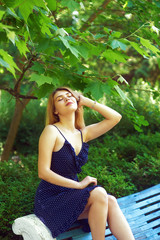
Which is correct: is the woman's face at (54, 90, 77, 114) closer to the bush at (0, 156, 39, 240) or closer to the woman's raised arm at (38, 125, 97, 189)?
the woman's raised arm at (38, 125, 97, 189)

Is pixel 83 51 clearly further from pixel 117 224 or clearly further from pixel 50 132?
pixel 117 224

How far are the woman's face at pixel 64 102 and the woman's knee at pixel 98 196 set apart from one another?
666 mm

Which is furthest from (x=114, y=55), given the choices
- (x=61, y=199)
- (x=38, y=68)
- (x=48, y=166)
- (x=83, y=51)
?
(x=61, y=199)

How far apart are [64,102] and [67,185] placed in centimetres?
66

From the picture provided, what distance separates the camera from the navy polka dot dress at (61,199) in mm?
2154

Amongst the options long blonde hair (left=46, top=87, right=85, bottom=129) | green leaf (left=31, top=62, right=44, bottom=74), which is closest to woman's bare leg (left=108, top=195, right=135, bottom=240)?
long blonde hair (left=46, top=87, right=85, bottom=129)

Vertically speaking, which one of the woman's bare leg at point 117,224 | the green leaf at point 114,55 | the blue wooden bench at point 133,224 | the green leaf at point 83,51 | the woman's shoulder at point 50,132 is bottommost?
the blue wooden bench at point 133,224

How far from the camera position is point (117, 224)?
215 cm

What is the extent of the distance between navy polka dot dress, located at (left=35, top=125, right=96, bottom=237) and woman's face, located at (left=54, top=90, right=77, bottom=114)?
273 mm

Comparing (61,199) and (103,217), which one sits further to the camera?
(61,199)

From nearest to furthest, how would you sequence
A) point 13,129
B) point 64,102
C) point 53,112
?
point 64,102 → point 53,112 → point 13,129

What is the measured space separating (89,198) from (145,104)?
13.9ft

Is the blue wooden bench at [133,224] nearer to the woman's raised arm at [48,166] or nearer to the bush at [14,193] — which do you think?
the woman's raised arm at [48,166]

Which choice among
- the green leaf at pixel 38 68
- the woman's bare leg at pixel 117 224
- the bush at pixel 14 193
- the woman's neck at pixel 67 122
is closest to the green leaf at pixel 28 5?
the green leaf at pixel 38 68
